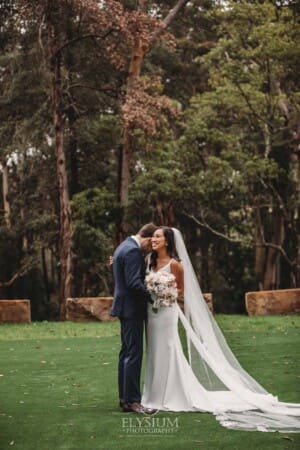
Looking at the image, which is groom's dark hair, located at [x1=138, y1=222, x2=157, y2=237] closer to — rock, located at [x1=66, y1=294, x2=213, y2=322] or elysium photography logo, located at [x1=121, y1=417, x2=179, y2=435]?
elysium photography logo, located at [x1=121, y1=417, x2=179, y2=435]

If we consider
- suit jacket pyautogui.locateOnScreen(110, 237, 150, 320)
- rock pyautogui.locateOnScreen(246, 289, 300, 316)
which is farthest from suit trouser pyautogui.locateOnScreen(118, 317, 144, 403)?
rock pyautogui.locateOnScreen(246, 289, 300, 316)

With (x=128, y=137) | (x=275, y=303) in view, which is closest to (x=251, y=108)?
(x=128, y=137)

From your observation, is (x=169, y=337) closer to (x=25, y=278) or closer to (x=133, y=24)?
(x=133, y=24)

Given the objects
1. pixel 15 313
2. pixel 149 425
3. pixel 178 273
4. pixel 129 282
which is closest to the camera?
pixel 149 425

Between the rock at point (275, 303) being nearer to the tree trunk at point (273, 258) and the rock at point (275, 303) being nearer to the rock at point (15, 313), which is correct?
the rock at point (15, 313)

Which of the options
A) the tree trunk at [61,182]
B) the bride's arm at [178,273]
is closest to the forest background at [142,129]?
the tree trunk at [61,182]

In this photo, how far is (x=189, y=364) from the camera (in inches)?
312

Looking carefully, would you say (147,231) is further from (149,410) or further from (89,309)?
(89,309)

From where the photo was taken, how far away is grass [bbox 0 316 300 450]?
20.4 feet

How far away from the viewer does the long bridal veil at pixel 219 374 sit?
714 cm

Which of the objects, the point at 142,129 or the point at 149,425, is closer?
the point at 149,425

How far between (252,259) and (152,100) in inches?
492

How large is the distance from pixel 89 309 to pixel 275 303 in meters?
4.53

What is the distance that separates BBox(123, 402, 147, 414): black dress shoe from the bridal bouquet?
0.97 metres
